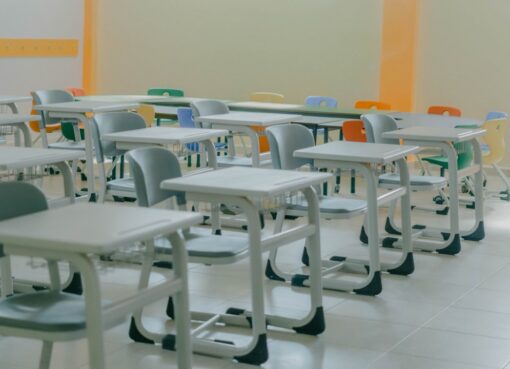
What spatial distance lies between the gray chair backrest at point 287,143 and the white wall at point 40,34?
243 inches

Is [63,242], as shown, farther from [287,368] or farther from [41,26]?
[41,26]

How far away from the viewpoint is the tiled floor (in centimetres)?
398

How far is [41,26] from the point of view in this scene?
11289 mm

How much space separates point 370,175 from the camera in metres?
4.97

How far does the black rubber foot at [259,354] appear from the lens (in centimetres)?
392

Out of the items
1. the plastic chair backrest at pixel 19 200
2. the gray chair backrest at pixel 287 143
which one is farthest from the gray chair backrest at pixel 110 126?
the plastic chair backrest at pixel 19 200

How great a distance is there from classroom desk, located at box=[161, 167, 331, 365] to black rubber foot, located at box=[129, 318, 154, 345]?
0.25m

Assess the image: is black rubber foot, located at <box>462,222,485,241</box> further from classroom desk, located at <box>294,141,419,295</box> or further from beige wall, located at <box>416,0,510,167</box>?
beige wall, located at <box>416,0,510,167</box>

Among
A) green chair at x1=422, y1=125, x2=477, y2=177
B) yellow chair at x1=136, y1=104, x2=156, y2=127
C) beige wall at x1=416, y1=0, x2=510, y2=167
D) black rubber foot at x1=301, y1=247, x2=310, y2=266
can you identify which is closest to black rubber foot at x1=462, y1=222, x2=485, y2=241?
green chair at x1=422, y1=125, x2=477, y2=177

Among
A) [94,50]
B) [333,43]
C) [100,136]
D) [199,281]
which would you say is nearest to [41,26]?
[94,50]

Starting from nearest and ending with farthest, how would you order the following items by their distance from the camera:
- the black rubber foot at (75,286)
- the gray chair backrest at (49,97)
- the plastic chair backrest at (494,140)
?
the black rubber foot at (75,286)
the plastic chair backrest at (494,140)
the gray chair backrest at (49,97)

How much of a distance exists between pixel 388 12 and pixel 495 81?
1.43m

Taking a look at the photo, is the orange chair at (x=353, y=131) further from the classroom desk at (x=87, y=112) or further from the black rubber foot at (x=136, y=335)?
→ the black rubber foot at (x=136, y=335)

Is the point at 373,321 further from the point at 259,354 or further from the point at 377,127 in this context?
the point at 377,127
